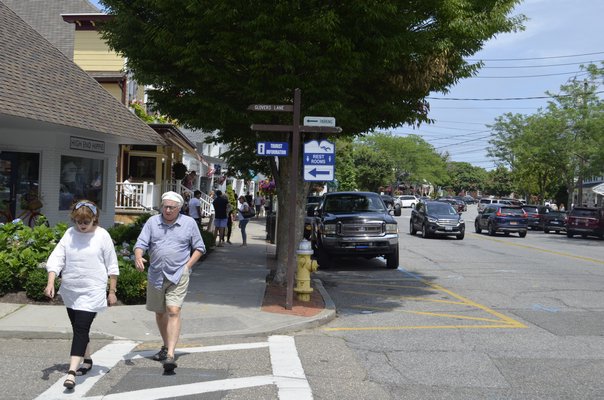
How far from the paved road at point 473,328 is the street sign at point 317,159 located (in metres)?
2.25

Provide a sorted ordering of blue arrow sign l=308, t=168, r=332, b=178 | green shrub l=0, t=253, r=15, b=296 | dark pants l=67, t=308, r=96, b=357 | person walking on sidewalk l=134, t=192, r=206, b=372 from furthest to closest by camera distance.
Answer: blue arrow sign l=308, t=168, r=332, b=178 → green shrub l=0, t=253, r=15, b=296 → person walking on sidewalk l=134, t=192, r=206, b=372 → dark pants l=67, t=308, r=96, b=357

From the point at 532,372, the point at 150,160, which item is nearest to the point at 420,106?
the point at 532,372

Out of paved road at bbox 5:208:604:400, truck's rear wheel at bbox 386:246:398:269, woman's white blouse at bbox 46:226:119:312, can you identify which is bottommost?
paved road at bbox 5:208:604:400

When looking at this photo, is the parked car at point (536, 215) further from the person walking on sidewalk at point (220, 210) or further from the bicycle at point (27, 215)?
the bicycle at point (27, 215)

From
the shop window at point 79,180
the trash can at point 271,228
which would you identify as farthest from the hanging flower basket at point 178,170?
the shop window at point 79,180

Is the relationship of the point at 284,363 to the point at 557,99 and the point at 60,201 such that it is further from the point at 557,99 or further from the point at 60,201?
the point at 557,99

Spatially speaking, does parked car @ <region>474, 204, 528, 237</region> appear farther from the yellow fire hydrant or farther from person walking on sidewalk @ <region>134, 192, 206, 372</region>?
person walking on sidewalk @ <region>134, 192, 206, 372</region>

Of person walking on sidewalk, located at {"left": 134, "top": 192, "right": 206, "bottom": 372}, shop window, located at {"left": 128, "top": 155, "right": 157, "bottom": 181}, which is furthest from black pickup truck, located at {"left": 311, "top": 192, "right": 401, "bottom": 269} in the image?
shop window, located at {"left": 128, "top": 155, "right": 157, "bottom": 181}

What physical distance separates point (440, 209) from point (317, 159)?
19062mm

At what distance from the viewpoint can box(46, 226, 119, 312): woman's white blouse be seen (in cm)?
567

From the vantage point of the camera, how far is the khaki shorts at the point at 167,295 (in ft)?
20.3

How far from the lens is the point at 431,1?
9.76 meters

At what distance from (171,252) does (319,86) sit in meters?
4.71

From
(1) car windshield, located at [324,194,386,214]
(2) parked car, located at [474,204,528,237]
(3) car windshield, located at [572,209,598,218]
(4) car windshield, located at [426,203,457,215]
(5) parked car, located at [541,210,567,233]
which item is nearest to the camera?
(1) car windshield, located at [324,194,386,214]
